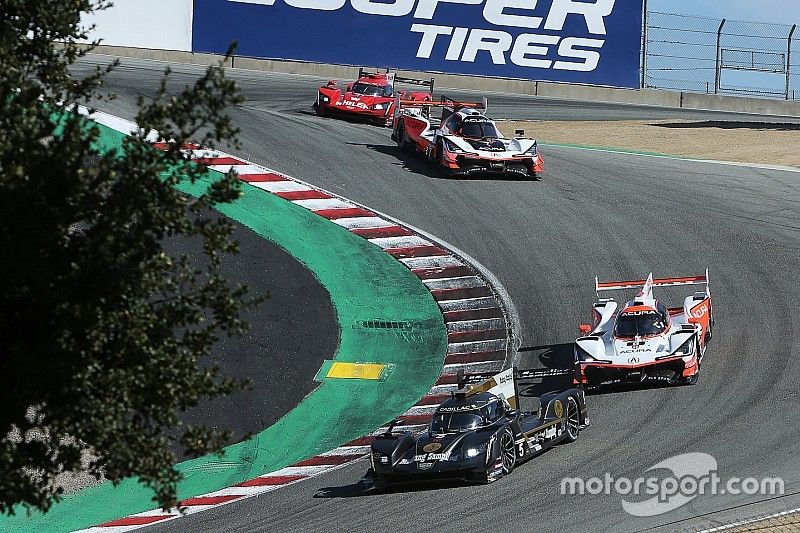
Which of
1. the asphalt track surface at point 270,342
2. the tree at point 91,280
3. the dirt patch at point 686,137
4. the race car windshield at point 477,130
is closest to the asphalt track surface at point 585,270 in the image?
the race car windshield at point 477,130

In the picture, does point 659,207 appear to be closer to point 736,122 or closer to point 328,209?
point 328,209

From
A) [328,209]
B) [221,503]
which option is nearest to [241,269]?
[328,209]

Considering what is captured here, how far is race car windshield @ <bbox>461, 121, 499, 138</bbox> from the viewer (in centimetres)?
2944

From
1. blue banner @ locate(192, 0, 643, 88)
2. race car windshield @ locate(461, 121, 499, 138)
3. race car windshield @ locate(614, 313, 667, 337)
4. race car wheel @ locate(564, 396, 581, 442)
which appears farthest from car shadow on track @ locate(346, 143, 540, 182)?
race car wheel @ locate(564, 396, 581, 442)

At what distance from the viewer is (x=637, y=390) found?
19062mm

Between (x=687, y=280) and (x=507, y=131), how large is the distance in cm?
1599

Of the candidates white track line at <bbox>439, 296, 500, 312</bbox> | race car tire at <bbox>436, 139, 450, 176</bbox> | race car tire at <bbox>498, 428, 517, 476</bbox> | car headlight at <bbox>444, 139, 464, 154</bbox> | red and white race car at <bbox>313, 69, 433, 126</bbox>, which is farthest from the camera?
red and white race car at <bbox>313, 69, 433, 126</bbox>

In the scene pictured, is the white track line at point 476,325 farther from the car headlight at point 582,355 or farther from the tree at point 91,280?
the tree at point 91,280

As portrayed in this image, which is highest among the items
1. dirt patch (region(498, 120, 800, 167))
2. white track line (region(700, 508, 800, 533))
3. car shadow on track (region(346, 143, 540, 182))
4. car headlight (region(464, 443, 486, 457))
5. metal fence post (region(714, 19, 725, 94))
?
metal fence post (region(714, 19, 725, 94))

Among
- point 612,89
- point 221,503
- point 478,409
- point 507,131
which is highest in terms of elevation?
point 612,89

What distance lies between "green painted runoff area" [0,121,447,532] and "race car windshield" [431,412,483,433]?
2489mm

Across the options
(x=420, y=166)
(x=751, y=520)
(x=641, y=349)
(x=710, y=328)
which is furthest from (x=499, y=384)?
(x=420, y=166)

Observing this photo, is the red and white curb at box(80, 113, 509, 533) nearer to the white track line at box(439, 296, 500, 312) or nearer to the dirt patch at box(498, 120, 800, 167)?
the white track line at box(439, 296, 500, 312)

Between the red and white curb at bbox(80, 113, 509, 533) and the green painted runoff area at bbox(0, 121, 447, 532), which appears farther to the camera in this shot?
the green painted runoff area at bbox(0, 121, 447, 532)
